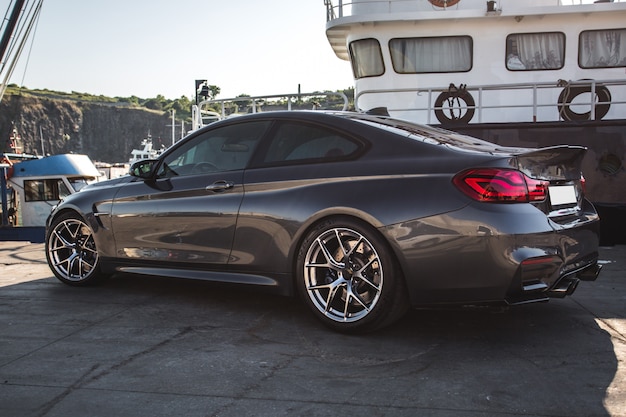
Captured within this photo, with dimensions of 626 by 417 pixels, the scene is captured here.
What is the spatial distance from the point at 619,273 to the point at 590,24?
783 cm

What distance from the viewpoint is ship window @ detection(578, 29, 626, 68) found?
41.1 ft

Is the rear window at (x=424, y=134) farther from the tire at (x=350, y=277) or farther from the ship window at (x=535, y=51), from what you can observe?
A: the ship window at (x=535, y=51)

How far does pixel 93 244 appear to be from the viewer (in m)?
5.50

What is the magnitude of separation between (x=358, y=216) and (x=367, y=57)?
9.93 m

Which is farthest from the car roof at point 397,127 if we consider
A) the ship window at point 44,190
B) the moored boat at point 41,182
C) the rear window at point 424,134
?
the ship window at point 44,190

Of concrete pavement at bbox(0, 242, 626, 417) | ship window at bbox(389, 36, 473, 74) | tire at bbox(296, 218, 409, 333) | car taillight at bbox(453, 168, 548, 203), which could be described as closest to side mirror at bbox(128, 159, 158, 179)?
concrete pavement at bbox(0, 242, 626, 417)

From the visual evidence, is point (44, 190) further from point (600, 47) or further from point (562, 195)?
point (562, 195)

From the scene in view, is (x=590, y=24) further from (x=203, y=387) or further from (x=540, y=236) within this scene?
(x=203, y=387)

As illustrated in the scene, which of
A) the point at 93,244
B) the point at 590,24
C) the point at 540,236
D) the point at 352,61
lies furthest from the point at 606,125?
the point at 93,244

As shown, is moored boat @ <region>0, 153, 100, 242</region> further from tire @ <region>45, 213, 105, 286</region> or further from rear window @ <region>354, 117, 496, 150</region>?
rear window @ <region>354, 117, 496, 150</region>

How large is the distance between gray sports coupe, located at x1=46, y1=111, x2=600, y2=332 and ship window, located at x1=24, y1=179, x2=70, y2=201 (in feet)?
50.3

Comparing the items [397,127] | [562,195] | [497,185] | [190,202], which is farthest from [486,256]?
[190,202]

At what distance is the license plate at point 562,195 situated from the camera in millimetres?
3819

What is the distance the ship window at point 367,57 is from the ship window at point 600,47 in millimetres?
3934
